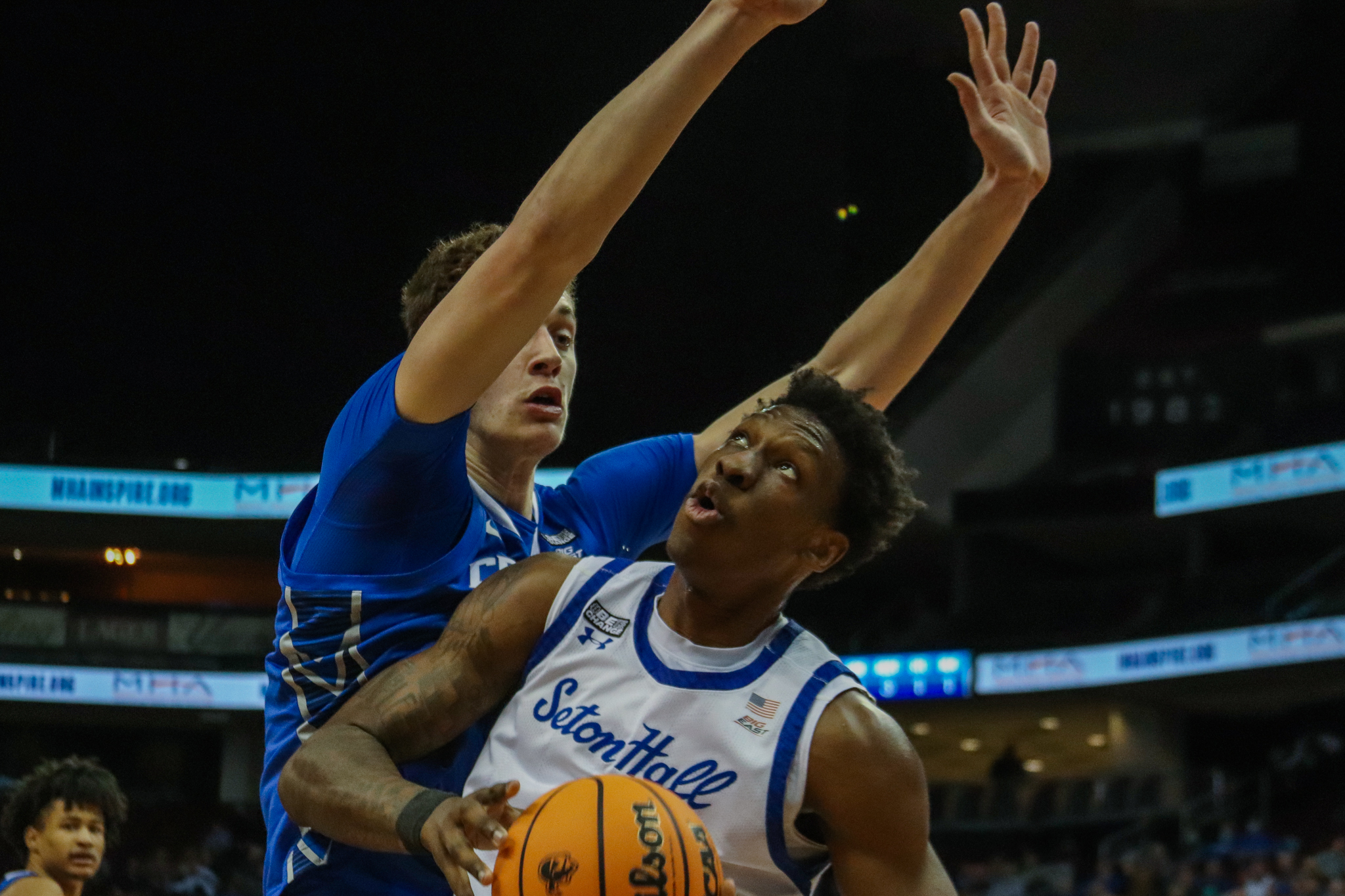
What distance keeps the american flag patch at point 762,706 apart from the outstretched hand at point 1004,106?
1558mm

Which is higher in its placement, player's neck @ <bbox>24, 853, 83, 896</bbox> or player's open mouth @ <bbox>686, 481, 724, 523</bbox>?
player's open mouth @ <bbox>686, 481, 724, 523</bbox>

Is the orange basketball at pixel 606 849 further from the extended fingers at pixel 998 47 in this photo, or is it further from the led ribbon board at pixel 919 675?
the led ribbon board at pixel 919 675

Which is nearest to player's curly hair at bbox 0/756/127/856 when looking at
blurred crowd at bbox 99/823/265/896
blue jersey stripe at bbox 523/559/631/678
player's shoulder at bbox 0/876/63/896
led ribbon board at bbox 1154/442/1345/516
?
player's shoulder at bbox 0/876/63/896

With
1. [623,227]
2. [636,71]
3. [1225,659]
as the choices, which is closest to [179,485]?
[623,227]

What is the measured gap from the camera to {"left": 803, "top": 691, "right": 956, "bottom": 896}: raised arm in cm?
270

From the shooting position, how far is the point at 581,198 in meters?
2.61

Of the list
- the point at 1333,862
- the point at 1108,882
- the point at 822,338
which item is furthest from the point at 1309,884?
the point at 822,338

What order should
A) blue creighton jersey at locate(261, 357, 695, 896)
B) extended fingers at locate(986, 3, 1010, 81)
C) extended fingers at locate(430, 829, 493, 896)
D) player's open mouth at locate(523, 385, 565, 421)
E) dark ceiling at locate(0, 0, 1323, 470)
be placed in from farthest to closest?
dark ceiling at locate(0, 0, 1323, 470) < extended fingers at locate(986, 3, 1010, 81) < player's open mouth at locate(523, 385, 565, 421) < blue creighton jersey at locate(261, 357, 695, 896) < extended fingers at locate(430, 829, 493, 896)

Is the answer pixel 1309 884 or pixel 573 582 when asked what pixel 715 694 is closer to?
pixel 573 582

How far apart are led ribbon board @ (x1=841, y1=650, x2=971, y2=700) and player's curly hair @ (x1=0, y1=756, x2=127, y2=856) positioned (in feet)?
64.1

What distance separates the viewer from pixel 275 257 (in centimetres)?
2502

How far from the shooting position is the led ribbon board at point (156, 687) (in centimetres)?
2492

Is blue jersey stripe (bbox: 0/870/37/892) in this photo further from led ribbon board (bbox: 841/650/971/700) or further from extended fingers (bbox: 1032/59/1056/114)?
led ribbon board (bbox: 841/650/971/700)

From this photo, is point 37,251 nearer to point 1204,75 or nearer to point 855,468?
point 1204,75
